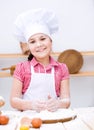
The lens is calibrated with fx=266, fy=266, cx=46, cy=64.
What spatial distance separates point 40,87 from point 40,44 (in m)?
0.26

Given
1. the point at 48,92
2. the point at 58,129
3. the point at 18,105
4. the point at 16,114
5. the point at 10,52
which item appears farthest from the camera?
the point at 10,52

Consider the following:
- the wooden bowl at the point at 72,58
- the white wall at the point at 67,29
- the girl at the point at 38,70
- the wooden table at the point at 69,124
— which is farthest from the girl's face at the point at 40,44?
the white wall at the point at 67,29

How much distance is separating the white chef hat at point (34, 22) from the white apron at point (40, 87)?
243 mm

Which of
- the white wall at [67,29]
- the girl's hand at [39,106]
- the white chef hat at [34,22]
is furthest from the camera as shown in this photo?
the white wall at [67,29]

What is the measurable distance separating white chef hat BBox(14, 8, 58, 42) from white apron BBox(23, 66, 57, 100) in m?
0.24

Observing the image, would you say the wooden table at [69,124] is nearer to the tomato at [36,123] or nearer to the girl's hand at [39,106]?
the tomato at [36,123]

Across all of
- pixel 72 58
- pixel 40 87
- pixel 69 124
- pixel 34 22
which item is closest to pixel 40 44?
pixel 34 22

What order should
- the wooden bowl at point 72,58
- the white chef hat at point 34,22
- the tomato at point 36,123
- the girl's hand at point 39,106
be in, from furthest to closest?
the wooden bowl at point 72,58 → the white chef hat at point 34,22 → the girl's hand at point 39,106 → the tomato at point 36,123

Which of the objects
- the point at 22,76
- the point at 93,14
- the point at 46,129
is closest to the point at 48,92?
the point at 22,76

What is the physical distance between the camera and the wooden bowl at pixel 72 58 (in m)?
2.68

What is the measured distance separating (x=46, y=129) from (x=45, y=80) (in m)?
0.70

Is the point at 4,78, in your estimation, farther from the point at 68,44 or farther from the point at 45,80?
the point at 45,80

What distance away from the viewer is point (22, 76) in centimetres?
159

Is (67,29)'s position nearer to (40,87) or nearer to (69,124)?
(40,87)
